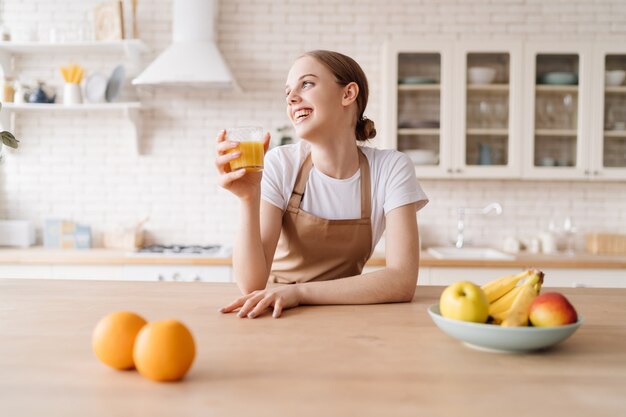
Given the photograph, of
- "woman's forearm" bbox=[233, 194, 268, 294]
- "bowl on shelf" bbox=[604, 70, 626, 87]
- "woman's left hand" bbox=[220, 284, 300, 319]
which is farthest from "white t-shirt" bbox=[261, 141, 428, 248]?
"bowl on shelf" bbox=[604, 70, 626, 87]

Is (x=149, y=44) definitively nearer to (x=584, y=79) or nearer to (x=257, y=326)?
(x=584, y=79)

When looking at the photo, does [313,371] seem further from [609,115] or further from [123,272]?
[609,115]

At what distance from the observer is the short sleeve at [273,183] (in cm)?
188

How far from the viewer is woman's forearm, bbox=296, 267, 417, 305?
148cm

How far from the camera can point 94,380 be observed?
0.89m

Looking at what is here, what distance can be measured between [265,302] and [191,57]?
2.67 m

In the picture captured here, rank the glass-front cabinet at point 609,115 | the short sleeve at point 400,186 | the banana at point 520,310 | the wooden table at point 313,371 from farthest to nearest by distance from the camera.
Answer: the glass-front cabinet at point 609,115, the short sleeve at point 400,186, the banana at point 520,310, the wooden table at point 313,371

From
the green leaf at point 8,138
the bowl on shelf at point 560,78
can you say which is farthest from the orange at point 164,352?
the bowl on shelf at point 560,78

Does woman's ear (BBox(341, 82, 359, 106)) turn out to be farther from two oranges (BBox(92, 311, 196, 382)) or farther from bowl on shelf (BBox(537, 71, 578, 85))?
bowl on shelf (BBox(537, 71, 578, 85))

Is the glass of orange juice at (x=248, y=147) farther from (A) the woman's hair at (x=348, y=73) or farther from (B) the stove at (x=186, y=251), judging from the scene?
(B) the stove at (x=186, y=251)

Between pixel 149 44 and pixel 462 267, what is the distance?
2.72m

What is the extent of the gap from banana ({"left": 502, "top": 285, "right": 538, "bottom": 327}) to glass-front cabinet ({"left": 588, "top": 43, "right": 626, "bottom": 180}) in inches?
122

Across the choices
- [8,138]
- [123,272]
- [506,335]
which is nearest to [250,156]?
[8,138]

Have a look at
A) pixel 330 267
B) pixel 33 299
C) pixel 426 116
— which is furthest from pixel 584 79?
pixel 33 299
